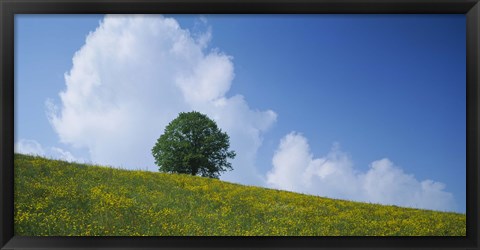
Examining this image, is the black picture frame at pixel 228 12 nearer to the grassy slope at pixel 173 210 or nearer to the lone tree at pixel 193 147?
the grassy slope at pixel 173 210

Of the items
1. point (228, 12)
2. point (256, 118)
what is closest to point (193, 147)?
point (256, 118)

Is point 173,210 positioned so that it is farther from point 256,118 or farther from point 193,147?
point 193,147

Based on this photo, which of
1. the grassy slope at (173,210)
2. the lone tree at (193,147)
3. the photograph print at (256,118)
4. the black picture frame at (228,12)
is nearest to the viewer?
the black picture frame at (228,12)

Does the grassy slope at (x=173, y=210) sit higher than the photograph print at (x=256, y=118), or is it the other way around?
the photograph print at (x=256, y=118)

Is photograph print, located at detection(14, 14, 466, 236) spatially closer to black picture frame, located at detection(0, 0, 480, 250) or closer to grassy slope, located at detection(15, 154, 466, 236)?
grassy slope, located at detection(15, 154, 466, 236)

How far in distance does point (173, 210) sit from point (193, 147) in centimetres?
315

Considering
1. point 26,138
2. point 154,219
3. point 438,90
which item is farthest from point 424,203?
point 26,138

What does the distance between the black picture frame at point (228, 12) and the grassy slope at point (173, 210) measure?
27.9 inches

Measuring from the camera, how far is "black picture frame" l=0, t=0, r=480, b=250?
3506 mm

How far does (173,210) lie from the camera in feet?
16.6

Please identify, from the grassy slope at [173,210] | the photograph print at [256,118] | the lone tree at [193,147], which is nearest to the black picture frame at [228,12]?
the grassy slope at [173,210]

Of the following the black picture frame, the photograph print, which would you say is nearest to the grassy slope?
the photograph print

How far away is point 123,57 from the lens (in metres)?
5.63

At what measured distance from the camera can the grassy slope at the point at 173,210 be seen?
4.48 meters
